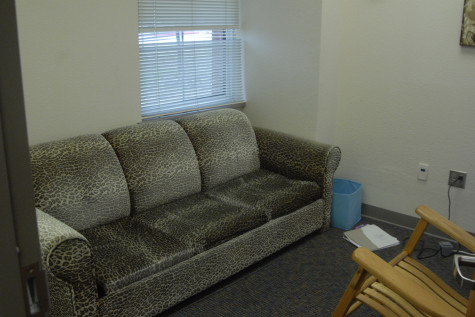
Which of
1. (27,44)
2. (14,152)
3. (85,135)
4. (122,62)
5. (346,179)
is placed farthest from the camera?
(346,179)

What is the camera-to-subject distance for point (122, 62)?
117 inches

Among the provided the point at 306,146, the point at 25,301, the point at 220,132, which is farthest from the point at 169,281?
the point at 25,301

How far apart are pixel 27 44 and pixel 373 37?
87.0 inches

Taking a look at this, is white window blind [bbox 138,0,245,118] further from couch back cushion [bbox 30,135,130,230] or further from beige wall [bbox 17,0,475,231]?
couch back cushion [bbox 30,135,130,230]

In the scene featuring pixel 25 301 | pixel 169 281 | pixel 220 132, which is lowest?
pixel 169 281

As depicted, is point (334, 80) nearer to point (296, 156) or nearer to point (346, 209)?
point (296, 156)

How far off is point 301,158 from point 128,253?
1427mm

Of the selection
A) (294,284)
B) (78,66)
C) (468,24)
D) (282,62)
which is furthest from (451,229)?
(78,66)

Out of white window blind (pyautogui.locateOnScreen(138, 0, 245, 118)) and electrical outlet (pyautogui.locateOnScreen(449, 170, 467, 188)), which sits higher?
white window blind (pyautogui.locateOnScreen(138, 0, 245, 118))

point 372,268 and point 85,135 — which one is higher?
point 85,135

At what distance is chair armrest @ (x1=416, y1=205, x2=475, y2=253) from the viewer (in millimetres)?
2043

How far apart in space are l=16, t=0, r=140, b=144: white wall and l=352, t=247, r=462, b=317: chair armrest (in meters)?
1.76

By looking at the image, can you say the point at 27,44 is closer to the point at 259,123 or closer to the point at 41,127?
the point at 41,127

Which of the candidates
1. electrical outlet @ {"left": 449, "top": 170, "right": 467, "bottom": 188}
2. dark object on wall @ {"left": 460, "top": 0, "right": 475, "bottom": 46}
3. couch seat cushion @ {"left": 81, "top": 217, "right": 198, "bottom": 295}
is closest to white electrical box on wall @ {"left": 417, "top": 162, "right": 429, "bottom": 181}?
electrical outlet @ {"left": 449, "top": 170, "right": 467, "bottom": 188}
